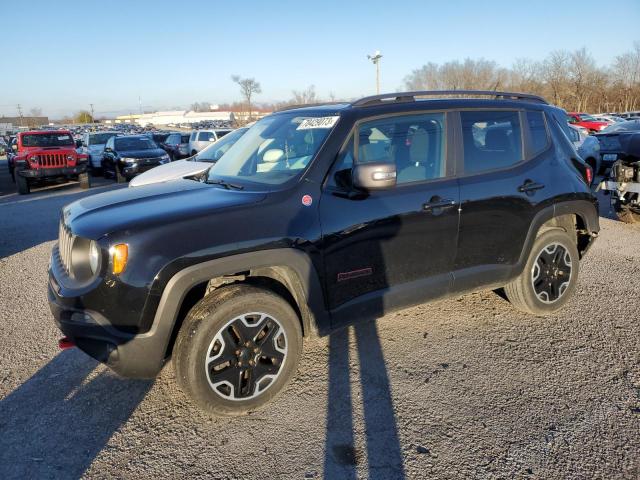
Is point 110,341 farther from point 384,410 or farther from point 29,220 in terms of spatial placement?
point 29,220

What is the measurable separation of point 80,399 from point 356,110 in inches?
109

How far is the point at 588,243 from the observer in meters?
4.52

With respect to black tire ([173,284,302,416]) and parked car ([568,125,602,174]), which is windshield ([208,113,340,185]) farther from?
parked car ([568,125,602,174])

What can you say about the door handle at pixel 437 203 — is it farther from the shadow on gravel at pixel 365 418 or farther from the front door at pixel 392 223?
the shadow on gravel at pixel 365 418

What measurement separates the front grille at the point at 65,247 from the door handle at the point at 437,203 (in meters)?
2.36

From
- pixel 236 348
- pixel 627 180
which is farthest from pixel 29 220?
pixel 627 180

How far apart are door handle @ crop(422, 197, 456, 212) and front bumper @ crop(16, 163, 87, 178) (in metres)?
14.4

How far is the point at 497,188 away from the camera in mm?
3713

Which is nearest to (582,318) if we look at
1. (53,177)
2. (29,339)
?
(29,339)

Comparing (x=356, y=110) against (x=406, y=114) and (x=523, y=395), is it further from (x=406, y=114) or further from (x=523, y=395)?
(x=523, y=395)

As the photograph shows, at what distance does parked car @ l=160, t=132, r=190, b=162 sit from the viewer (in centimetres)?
2186

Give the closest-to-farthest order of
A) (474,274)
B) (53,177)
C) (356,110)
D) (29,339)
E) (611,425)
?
(611,425), (356,110), (474,274), (29,339), (53,177)

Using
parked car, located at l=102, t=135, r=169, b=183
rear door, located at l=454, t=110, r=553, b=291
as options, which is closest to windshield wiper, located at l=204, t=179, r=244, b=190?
rear door, located at l=454, t=110, r=553, b=291

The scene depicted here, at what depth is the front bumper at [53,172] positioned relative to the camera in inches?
558
